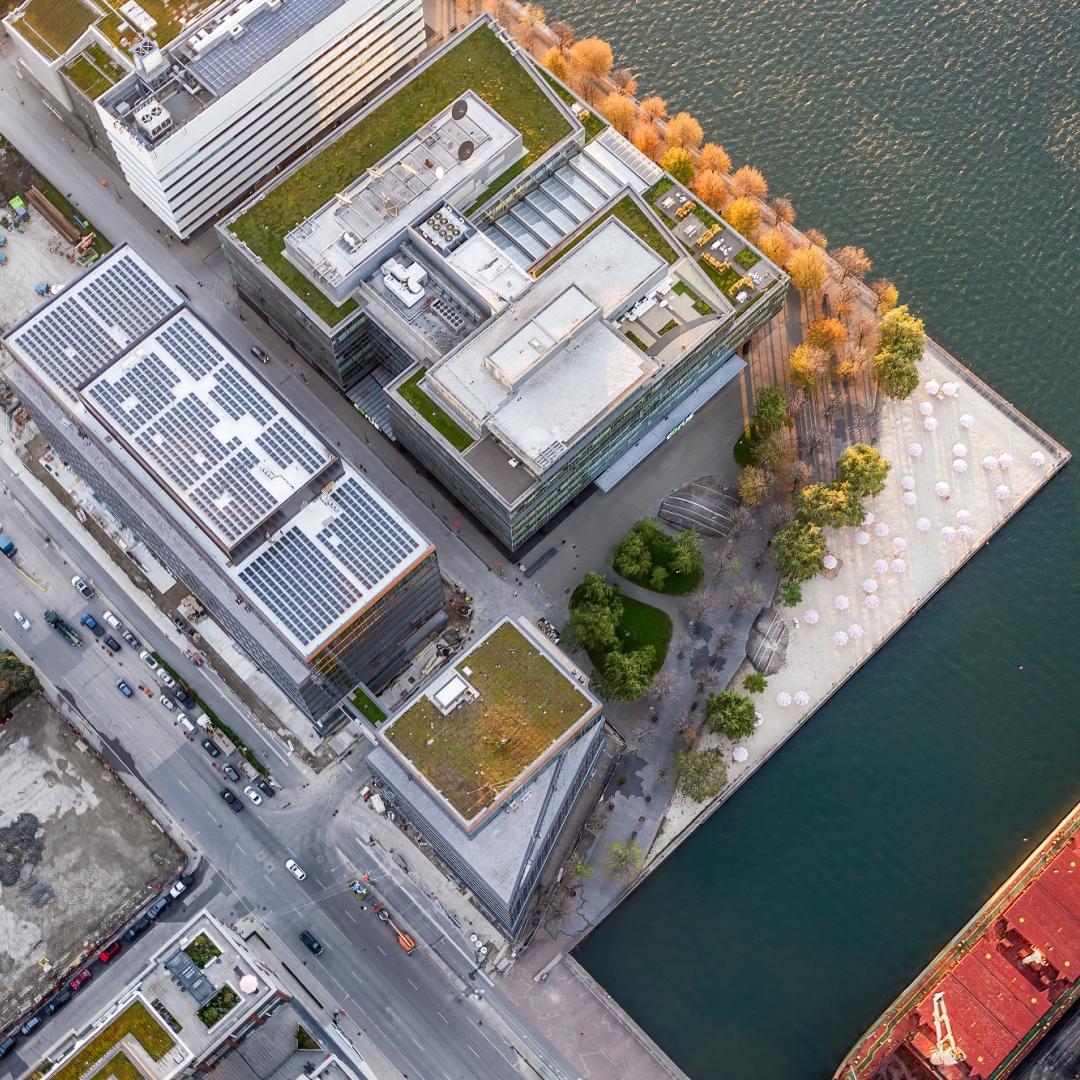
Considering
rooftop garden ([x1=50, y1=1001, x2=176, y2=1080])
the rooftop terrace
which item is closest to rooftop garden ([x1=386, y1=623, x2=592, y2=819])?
the rooftop terrace

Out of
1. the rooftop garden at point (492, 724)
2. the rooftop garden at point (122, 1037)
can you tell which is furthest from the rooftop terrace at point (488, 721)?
the rooftop garden at point (122, 1037)

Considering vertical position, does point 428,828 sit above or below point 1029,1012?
above

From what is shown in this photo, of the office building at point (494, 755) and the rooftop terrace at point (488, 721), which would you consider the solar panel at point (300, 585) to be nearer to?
the office building at point (494, 755)

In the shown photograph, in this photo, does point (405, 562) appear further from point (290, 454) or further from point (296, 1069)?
point (296, 1069)

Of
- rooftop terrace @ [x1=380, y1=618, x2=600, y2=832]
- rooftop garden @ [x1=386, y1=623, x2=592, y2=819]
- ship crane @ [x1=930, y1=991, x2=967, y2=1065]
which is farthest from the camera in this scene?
ship crane @ [x1=930, y1=991, x2=967, y2=1065]

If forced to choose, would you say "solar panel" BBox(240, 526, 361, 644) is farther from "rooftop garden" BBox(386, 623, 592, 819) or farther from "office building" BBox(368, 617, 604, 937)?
"rooftop garden" BBox(386, 623, 592, 819)

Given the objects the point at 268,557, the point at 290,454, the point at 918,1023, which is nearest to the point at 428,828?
the point at 268,557

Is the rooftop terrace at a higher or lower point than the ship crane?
higher

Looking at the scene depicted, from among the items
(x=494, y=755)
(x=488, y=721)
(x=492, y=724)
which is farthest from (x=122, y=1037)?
(x=492, y=724)
